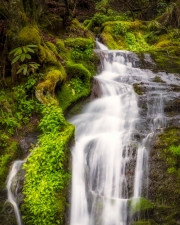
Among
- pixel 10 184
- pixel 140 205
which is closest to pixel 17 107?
pixel 10 184

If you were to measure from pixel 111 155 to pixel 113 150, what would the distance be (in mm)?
139

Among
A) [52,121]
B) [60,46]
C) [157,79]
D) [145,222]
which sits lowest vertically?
[145,222]

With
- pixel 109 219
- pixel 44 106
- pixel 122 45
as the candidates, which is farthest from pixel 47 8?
pixel 109 219

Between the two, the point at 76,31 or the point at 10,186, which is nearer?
→ the point at 10,186

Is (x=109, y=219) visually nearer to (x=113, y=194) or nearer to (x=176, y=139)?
(x=113, y=194)

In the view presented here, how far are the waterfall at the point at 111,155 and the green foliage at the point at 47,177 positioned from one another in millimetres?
478

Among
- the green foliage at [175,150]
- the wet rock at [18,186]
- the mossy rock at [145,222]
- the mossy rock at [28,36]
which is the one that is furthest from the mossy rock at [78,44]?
the mossy rock at [145,222]

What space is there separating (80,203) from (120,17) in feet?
49.2

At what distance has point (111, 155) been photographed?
6242mm

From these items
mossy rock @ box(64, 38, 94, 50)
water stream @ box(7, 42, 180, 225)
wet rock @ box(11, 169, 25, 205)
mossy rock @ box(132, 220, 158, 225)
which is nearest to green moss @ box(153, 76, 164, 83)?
water stream @ box(7, 42, 180, 225)

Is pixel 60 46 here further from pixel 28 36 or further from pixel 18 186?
pixel 18 186

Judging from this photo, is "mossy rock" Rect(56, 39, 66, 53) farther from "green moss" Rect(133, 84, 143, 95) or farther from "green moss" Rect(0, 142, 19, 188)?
"green moss" Rect(0, 142, 19, 188)

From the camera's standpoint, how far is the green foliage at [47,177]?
489cm

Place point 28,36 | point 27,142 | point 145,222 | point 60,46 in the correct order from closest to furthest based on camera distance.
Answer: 1. point 145,222
2. point 27,142
3. point 28,36
4. point 60,46
